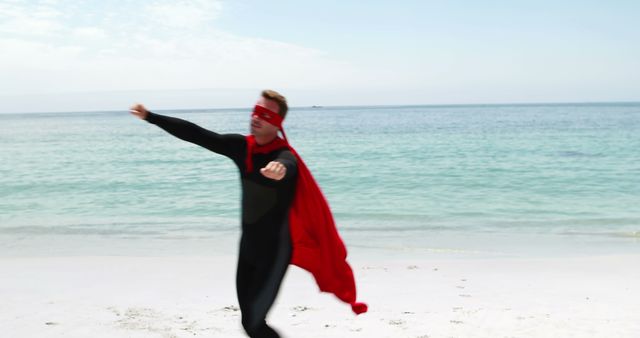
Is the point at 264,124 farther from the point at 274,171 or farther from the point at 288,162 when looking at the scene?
the point at 274,171

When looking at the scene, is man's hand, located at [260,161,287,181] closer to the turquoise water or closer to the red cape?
the red cape

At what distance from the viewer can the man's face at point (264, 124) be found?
12.1 feet

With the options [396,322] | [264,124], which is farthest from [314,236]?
[396,322]

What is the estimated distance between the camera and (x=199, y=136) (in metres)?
3.78

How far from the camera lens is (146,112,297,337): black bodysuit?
3697 millimetres

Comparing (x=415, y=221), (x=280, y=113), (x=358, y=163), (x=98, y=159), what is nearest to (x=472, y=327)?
(x=280, y=113)

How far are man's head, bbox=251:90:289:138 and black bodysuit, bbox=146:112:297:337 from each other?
0.44ft

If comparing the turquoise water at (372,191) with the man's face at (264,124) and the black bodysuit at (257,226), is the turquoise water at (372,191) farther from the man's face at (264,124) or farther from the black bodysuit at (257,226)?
the man's face at (264,124)

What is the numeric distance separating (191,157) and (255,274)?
101ft

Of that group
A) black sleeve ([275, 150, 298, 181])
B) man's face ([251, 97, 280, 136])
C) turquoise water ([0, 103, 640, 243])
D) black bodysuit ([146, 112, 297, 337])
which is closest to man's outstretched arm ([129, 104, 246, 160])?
black bodysuit ([146, 112, 297, 337])

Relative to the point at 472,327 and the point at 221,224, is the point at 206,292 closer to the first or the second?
the point at 472,327

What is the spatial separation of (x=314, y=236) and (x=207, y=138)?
3.01 feet

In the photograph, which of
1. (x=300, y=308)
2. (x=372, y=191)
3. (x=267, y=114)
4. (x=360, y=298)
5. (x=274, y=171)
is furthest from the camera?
(x=372, y=191)

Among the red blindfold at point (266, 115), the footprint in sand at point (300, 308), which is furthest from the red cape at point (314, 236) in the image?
the footprint in sand at point (300, 308)
